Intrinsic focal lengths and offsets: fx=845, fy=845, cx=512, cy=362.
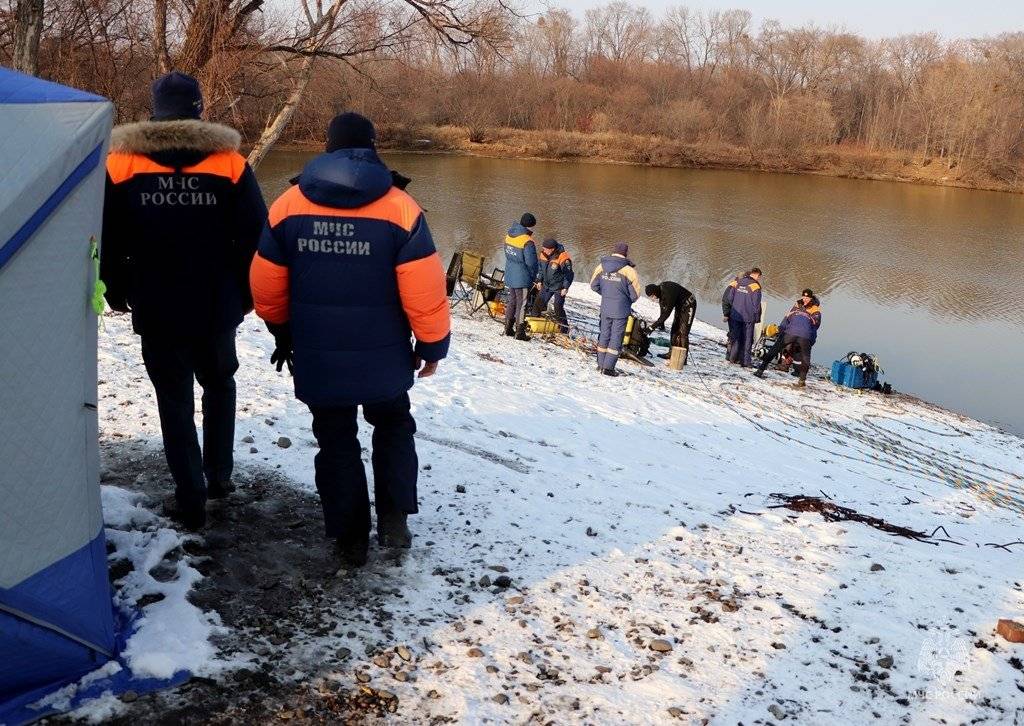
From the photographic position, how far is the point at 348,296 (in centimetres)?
304

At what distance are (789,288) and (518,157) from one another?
29.5 meters

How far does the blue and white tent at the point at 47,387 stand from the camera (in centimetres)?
217

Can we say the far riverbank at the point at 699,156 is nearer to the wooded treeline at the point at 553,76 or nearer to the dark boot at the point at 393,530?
the wooded treeline at the point at 553,76

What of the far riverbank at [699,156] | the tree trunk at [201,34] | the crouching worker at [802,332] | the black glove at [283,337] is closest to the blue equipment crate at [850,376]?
the crouching worker at [802,332]

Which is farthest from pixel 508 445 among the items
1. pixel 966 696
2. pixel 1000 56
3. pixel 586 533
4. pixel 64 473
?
pixel 1000 56

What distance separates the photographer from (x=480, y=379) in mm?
7688

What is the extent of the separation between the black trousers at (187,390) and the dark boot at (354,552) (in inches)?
25.5

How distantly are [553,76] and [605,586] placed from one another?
6899 centimetres

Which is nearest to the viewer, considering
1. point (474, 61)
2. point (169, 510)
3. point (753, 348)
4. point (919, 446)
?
point (169, 510)

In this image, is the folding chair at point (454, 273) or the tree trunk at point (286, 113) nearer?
the tree trunk at point (286, 113)

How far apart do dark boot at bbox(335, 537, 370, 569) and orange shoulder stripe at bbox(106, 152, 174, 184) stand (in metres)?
1.59

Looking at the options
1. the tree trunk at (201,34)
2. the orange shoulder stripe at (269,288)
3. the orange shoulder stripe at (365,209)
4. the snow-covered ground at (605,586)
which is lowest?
the snow-covered ground at (605,586)

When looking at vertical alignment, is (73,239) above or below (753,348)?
above

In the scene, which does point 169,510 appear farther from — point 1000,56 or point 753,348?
point 1000,56
